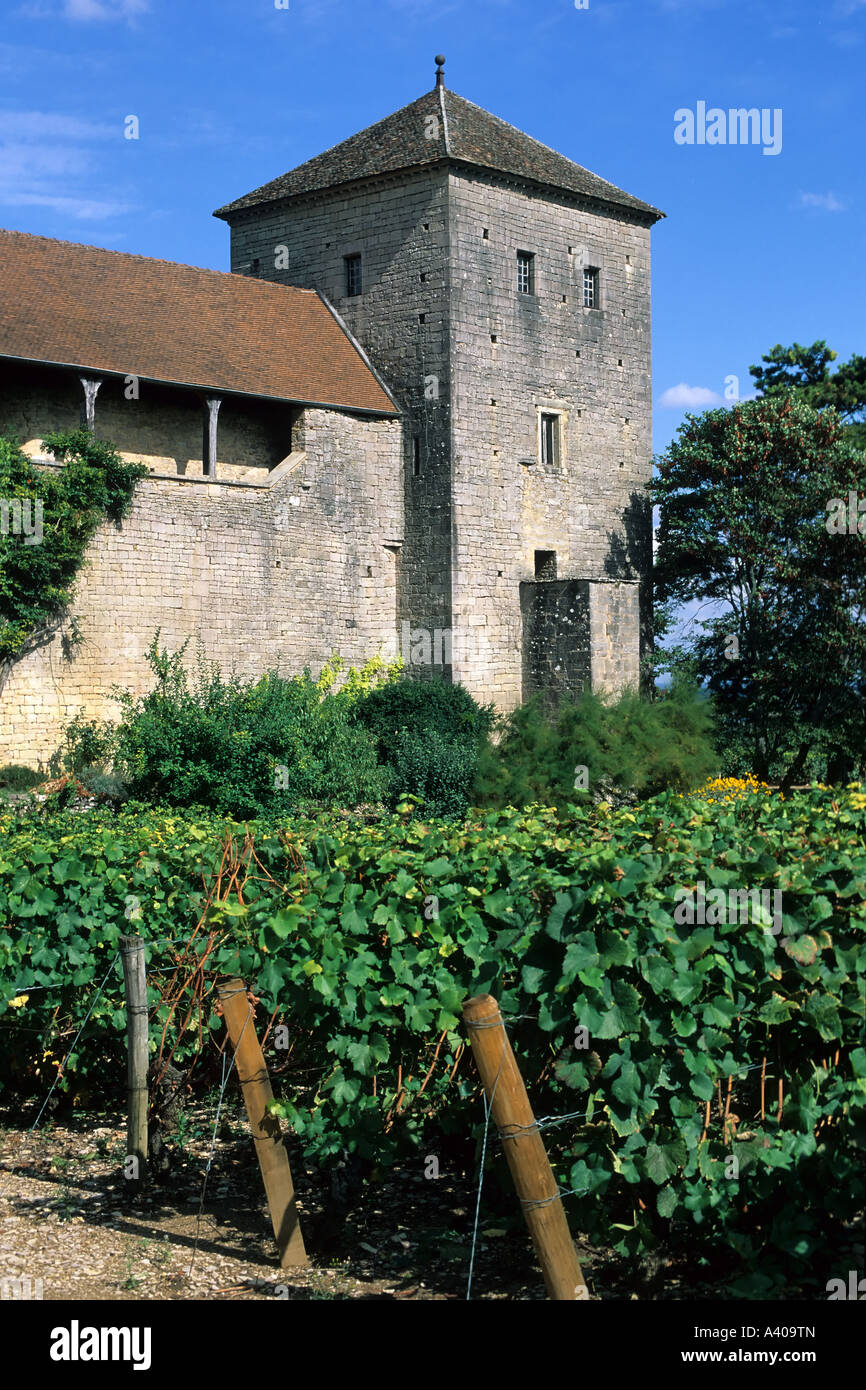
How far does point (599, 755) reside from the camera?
19.6 metres

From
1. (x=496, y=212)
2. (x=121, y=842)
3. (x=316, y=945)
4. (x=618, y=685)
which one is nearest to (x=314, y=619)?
(x=618, y=685)

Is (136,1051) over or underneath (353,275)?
underneath

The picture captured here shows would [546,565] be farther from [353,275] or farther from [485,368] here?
[353,275]

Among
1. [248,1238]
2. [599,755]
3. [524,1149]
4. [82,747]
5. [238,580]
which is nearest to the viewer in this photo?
[524,1149]

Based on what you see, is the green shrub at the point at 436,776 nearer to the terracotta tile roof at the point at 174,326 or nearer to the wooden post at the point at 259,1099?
the terracotta tile roof at the point at 174,326

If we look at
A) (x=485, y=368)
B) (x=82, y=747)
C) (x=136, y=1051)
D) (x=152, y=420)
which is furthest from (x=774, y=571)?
(x=136, y=1051)

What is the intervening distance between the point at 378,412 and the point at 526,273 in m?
4.33

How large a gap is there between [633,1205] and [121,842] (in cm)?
343

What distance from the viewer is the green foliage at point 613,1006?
4.62 metres

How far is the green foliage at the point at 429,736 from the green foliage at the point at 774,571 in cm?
595

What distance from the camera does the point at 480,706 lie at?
937 inches

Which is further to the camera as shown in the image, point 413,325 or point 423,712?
point 413,325

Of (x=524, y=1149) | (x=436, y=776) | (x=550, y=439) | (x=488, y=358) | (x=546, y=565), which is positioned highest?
(x=488, y=358)
